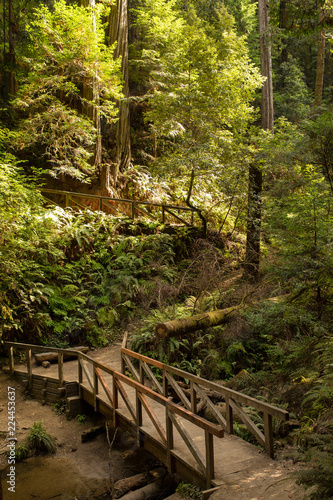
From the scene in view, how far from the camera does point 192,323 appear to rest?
368 inches

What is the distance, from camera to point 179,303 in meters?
12.1

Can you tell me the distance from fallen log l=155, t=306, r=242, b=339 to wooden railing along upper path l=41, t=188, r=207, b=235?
5.84 metres

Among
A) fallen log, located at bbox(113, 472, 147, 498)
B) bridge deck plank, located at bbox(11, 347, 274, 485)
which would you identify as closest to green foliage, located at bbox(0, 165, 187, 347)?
bridge deck plank, located at bbox(11, 347, 274, 485)

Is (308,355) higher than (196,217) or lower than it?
lower

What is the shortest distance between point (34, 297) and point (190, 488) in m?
6.44

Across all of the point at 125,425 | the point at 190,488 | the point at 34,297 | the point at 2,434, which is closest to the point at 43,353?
the point at 34,297

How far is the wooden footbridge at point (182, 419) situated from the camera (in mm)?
5055

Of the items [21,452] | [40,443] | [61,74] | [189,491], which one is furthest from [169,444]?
[61,74]

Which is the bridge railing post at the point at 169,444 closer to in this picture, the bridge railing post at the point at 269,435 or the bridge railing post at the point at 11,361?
the bridge railing post at the point at 269,435

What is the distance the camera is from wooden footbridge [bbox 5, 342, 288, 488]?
5055mm

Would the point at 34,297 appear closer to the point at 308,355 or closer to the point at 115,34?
the point at 308,355

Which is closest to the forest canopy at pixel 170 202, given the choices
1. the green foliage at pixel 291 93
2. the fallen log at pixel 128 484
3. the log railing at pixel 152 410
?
the log railing at pixel 152 410

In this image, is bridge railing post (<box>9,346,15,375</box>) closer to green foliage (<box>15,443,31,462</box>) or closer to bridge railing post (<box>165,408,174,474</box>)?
green foliage (<box>15,443,31,462</box>)

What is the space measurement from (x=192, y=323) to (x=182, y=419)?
9.14 ft
